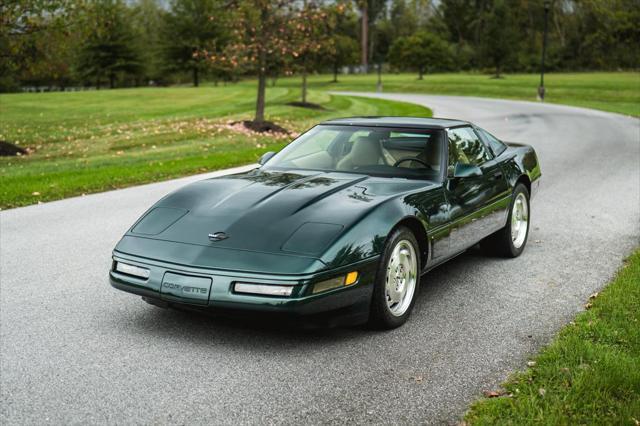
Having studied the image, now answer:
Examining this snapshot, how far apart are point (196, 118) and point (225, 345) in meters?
23.8

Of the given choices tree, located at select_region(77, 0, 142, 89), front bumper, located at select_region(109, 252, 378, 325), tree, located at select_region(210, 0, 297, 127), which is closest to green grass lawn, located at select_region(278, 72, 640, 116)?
tree, located at select_region(210, 0, 297, 127)

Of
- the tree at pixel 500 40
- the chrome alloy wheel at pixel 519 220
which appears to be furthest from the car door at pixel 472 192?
the tree at pixel 500 40

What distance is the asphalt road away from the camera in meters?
3.60

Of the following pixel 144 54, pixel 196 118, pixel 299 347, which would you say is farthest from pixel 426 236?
pixel 144 54

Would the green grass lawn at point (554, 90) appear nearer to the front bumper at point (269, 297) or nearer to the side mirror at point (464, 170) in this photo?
the side mirror at point (464, 170)

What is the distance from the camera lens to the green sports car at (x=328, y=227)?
4203 mm

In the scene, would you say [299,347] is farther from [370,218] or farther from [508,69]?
[508,69]

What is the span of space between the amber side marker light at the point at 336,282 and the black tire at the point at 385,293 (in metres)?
0.24

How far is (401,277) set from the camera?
4.86 m

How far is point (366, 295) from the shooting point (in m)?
4.45

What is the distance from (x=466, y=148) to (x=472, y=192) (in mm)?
522

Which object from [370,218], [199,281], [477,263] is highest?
[370,218]

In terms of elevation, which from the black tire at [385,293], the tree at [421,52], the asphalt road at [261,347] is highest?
the tree at [421,52]

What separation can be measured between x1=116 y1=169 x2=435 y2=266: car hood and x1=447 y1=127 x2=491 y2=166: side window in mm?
653
